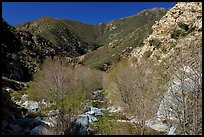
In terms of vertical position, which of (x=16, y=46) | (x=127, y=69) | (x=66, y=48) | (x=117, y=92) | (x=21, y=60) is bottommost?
(x=117, y=92)

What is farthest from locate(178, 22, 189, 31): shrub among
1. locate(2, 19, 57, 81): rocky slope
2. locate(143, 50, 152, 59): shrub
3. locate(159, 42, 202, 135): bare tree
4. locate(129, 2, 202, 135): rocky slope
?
locate(159, 42, 202, 135): bare tree

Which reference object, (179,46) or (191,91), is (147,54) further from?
(191,91)

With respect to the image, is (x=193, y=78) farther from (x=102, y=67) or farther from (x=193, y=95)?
(x=102, y=67)

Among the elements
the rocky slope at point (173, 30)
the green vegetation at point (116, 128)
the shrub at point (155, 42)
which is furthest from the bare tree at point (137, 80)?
the green vegetation at point (116, 128)

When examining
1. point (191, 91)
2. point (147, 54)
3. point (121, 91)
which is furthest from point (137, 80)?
point (191, 91)

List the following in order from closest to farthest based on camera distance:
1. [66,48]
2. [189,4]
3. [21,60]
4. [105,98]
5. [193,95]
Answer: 1. [193,95]
2. [105,98]
3. [189,4]
4. [21,60]
5. [66,48]

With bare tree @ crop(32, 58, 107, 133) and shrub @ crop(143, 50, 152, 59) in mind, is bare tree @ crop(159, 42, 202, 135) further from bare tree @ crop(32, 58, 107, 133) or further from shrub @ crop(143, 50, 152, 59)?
shrub @ crop(143, 50, 152, 59)

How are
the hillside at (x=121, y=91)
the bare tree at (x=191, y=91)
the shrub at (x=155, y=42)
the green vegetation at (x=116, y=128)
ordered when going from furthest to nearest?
the shrub at (x=155, y=42) < the green vegetation at (x=116, y=128) < the hillside at (x=121, y=91) < the bare tree at (x=191, y=91)

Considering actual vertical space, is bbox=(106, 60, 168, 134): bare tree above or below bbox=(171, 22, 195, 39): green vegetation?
below

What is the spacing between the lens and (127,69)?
47.6 meters

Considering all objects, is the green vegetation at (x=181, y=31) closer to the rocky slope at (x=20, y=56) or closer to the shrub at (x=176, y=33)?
the shrub at (x=176, y=33)

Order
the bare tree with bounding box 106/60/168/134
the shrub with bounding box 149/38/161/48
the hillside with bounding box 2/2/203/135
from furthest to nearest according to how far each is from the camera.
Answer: the shrub with bounding box 149/38/161/48, the bare tree with bounding box 106/60/168/134, the hillside with bounding box 2/2/203/135

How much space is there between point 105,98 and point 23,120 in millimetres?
24991

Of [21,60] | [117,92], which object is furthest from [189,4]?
[21,60]
